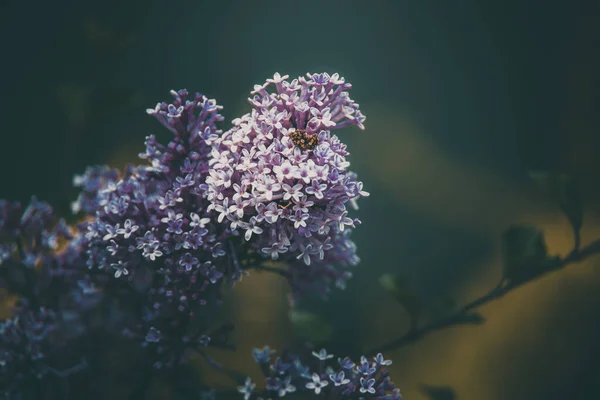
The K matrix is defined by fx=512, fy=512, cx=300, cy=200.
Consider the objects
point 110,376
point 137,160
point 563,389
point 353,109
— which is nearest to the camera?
point 353,109

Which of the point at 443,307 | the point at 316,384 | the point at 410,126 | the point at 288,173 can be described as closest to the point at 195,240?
the point at 288,173

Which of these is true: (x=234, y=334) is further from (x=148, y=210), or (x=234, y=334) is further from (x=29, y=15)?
(x=29, y=15)

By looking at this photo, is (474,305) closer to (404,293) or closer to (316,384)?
(404,293)

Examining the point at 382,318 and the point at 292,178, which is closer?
the point at 292,178

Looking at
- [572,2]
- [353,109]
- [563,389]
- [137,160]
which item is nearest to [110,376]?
[137,160]

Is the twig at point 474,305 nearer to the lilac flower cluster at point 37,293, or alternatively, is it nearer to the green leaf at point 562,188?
the green leaf at point 562,188

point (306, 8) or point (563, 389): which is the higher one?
point (306, 8)

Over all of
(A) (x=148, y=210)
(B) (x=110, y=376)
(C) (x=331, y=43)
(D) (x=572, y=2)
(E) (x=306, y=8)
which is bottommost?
(B) (x=110, y=376)
